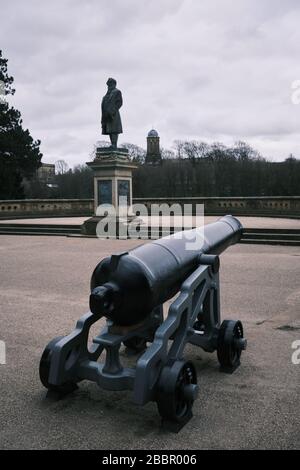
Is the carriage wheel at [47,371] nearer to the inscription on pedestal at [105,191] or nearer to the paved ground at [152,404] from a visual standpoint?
the paved ground at [152,404]

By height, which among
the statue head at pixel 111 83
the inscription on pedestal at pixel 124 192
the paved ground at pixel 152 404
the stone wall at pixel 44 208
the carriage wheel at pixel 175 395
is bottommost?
the paved ground at pixel 152 404

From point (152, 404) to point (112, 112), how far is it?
15388 mm

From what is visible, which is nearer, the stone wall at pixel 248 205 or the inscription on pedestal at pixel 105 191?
the inscription on pedestal at pixel 105 191

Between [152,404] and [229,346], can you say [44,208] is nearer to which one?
[229,346]

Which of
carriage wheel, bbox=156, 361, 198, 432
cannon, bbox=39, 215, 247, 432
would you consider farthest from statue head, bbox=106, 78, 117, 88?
carriage wheel, bbox=156, 361, 198, 432

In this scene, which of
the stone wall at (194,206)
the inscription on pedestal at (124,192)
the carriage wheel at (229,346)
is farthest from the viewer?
the stone wall at (194,206)

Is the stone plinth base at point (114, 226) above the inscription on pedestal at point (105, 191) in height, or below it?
below

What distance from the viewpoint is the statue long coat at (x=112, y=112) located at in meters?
17.8

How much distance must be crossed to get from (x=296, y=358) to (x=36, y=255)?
9.12m

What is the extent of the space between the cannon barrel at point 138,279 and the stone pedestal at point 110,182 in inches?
531

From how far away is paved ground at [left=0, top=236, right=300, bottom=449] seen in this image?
308 centimetres

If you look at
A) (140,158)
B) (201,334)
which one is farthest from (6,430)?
(140,158)

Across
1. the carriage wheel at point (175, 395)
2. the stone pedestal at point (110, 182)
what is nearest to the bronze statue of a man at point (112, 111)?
the stone pedestal at point (110, 182)

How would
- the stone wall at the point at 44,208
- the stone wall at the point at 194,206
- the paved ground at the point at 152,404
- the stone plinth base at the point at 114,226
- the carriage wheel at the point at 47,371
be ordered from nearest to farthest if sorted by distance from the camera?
the paved ground at the point at 152,404 < the carriage wheel at the point at 47,371 < the stone plinth base at the point at 114,226 < the stone wall at the point at 194,206 < the stone wall at the point at 44,208
